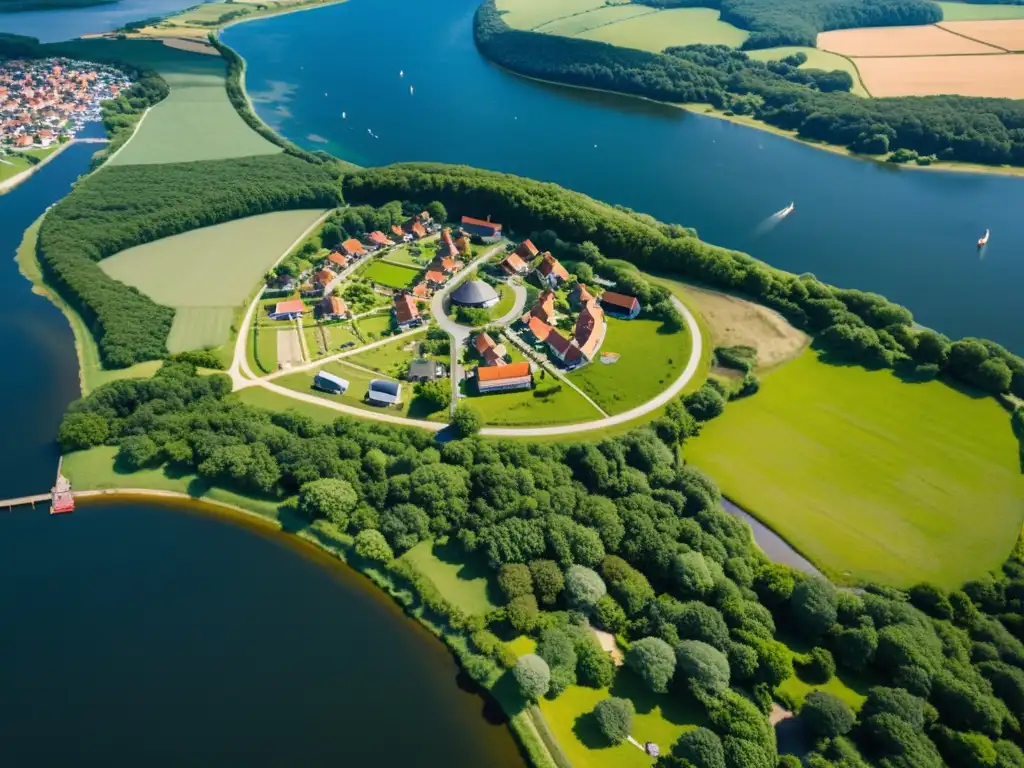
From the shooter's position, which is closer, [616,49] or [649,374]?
[649,374]

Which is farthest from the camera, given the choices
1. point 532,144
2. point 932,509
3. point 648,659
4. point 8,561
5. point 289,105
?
point 289,105

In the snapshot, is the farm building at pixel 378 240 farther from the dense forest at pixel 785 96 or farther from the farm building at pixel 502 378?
the dense forest at pixel 785 96

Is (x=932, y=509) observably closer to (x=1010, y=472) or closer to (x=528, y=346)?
(x=1010, y=472)

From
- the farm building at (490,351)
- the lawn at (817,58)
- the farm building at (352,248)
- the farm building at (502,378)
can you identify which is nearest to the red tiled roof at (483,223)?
the farm building at (352,248)

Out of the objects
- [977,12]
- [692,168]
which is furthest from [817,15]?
[692,168]

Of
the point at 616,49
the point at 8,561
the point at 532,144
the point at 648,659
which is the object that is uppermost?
the point at 616,49

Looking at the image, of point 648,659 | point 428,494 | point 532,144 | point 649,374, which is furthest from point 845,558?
Answer: point 532,144

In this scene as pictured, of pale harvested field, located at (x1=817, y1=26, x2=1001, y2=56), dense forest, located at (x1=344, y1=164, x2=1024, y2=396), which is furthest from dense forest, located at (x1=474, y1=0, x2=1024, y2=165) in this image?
dense forest, located at (x1=344, y1=164, x2=1024, y2=396)
